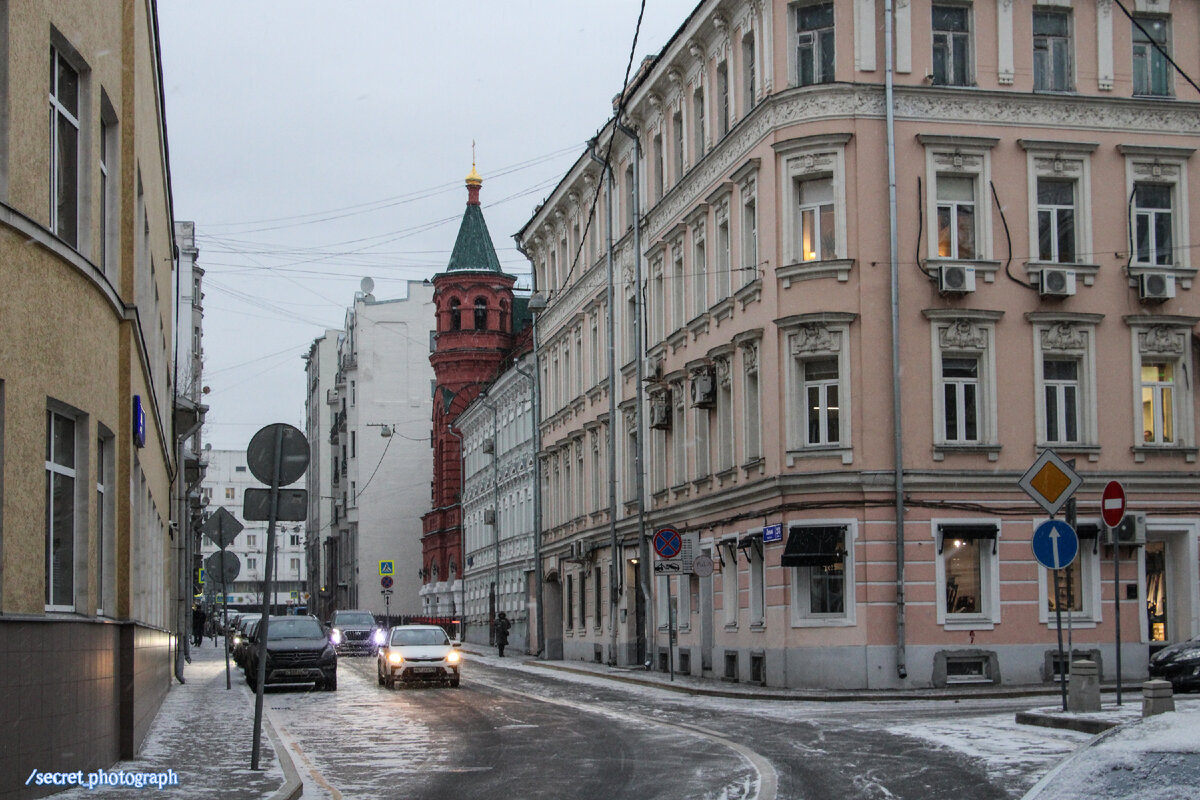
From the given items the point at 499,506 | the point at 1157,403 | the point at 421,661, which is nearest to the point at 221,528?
the point at 421,661

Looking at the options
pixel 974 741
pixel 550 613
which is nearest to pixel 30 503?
pixel 974 741

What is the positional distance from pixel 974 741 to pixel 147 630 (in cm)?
1005

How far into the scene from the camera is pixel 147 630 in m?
19.3

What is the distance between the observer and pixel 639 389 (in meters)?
38.7

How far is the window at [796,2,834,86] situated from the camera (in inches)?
1176

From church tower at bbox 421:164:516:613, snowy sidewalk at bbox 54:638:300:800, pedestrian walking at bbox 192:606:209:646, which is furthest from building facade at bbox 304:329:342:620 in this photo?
snowy sidewalk at bbox 54:638:300:800

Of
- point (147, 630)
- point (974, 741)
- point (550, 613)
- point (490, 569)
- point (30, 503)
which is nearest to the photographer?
point (30, 503)

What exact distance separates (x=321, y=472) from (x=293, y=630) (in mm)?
98070

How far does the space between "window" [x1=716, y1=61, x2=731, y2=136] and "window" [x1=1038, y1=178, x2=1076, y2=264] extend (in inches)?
273

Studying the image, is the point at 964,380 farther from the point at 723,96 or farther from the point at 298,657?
the point at 298,657

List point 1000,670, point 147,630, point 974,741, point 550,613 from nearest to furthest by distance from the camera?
1. point 974,741
2. point 147,630
3. point 1000,670
4. point 550,613

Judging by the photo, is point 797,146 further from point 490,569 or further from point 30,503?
point 490,569

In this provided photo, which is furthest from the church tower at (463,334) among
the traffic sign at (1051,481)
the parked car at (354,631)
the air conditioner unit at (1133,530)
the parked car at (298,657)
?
the traffic sign at (1051,481)

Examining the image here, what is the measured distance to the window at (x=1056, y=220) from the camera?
98.8 ft
